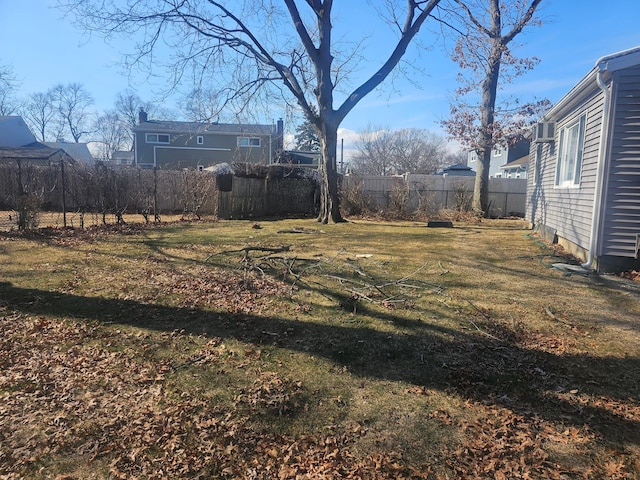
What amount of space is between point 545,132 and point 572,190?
3.10 metres

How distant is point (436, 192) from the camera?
17656 mm

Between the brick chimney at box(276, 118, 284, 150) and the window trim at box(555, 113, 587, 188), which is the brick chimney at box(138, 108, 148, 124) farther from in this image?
the window trim at box(555, 113, 587, 188)

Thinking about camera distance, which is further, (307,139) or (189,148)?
(307,139)

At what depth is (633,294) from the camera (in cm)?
517

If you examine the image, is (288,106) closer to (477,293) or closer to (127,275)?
(127,275)

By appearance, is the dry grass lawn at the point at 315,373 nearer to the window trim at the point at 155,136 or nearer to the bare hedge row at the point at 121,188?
the bare hedge row at the point at 121,188

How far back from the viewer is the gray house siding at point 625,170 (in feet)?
19.4

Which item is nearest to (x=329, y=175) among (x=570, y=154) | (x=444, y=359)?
(x=570, y=154)

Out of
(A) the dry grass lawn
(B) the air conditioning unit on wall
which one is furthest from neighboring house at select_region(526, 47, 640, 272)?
(B) the air conditioning unit on wall

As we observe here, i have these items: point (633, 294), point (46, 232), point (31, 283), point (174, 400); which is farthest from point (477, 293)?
point (46, 232)

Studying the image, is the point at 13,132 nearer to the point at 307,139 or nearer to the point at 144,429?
the point at 307,139

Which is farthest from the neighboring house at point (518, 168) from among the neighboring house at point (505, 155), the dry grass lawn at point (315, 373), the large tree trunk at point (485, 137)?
the dry grass lawn at point (315, 373)

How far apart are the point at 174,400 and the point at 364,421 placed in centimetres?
125

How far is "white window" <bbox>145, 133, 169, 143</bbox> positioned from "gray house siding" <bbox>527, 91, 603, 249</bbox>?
30.5m
